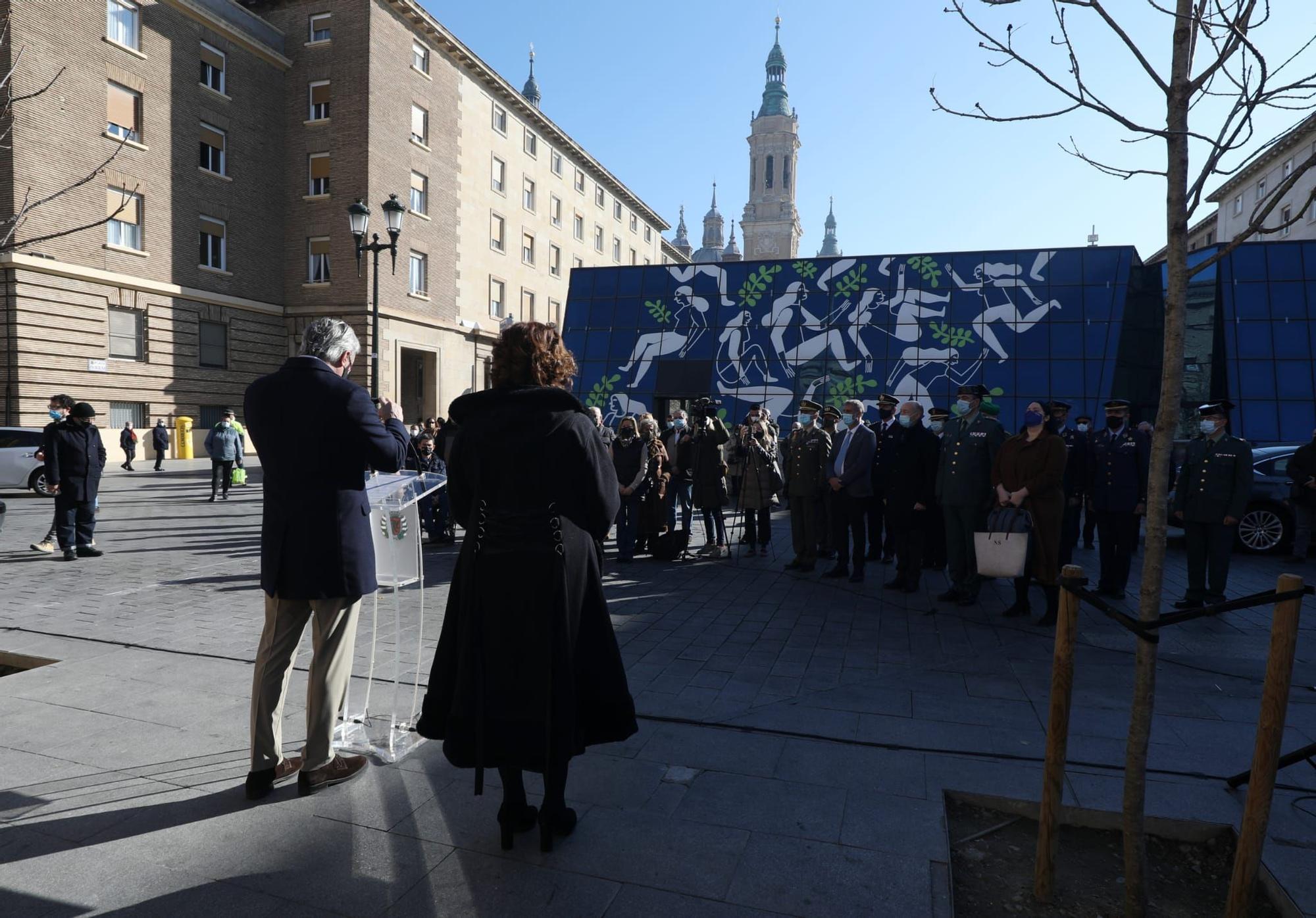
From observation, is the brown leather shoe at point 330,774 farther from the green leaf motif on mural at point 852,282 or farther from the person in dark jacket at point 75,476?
the green leaf motif on mural at point 852,282

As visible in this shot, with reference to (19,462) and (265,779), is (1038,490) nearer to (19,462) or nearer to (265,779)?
(265,779)

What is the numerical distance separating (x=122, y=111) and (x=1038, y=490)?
28594 millimetres

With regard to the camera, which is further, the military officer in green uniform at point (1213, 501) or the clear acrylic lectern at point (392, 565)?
the military officer in green uniform at point (1213, 501)

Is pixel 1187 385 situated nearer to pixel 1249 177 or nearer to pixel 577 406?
pixel 577 406

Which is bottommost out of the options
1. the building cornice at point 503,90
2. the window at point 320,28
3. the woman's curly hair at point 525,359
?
the woman's curly hair at point 525,359

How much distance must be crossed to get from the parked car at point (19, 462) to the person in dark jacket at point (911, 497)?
1699cm

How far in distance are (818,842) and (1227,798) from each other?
6.03ft

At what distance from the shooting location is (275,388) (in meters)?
Result: 3.31

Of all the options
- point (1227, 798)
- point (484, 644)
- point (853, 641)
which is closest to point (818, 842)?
point (484, 644)

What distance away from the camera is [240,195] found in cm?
2853

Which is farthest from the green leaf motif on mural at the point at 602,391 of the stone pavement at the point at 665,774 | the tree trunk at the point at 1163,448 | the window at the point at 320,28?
the tree trunk at the point at 1163,448

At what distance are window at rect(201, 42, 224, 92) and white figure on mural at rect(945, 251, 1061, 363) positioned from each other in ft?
83.1

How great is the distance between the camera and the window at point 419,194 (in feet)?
106

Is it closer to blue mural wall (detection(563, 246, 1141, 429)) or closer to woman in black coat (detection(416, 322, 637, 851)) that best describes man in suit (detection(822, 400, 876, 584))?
woman in black coat (detection(416, 322, 637, 851))
